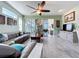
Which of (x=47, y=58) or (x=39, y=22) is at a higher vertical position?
(x=39, y=22)

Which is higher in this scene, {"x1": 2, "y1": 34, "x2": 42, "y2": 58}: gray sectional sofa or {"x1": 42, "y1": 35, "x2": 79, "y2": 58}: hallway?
{"x1": 2, "y1": 34, "x2": 42, "y2": 58}: gray sectional sofa

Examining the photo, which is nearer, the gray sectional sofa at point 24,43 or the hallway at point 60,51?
the gray sectional sofa at point 24,43

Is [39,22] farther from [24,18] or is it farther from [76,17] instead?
[76,17]

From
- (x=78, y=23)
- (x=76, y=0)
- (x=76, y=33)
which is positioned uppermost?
(x=76, y=0)

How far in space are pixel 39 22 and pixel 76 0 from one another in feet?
28.8

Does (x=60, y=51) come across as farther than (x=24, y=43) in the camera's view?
No

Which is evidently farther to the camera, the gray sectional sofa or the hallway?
the hallway

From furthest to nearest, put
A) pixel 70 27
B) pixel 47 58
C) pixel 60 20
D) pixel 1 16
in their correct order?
pixel 60 20
pixel 70 27
pixel 1 16
pixel 47 58

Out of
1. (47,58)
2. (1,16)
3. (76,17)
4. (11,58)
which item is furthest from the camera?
(76,17)

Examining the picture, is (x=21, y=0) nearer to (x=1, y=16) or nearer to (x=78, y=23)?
(x=1, y=16)

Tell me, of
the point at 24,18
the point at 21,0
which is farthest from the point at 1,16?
the point at 24,18

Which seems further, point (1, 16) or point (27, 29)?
point (27, 29)

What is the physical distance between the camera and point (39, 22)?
15930 mm

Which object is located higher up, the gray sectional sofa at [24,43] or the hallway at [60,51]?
the gray sectional sofa at [24,43]
